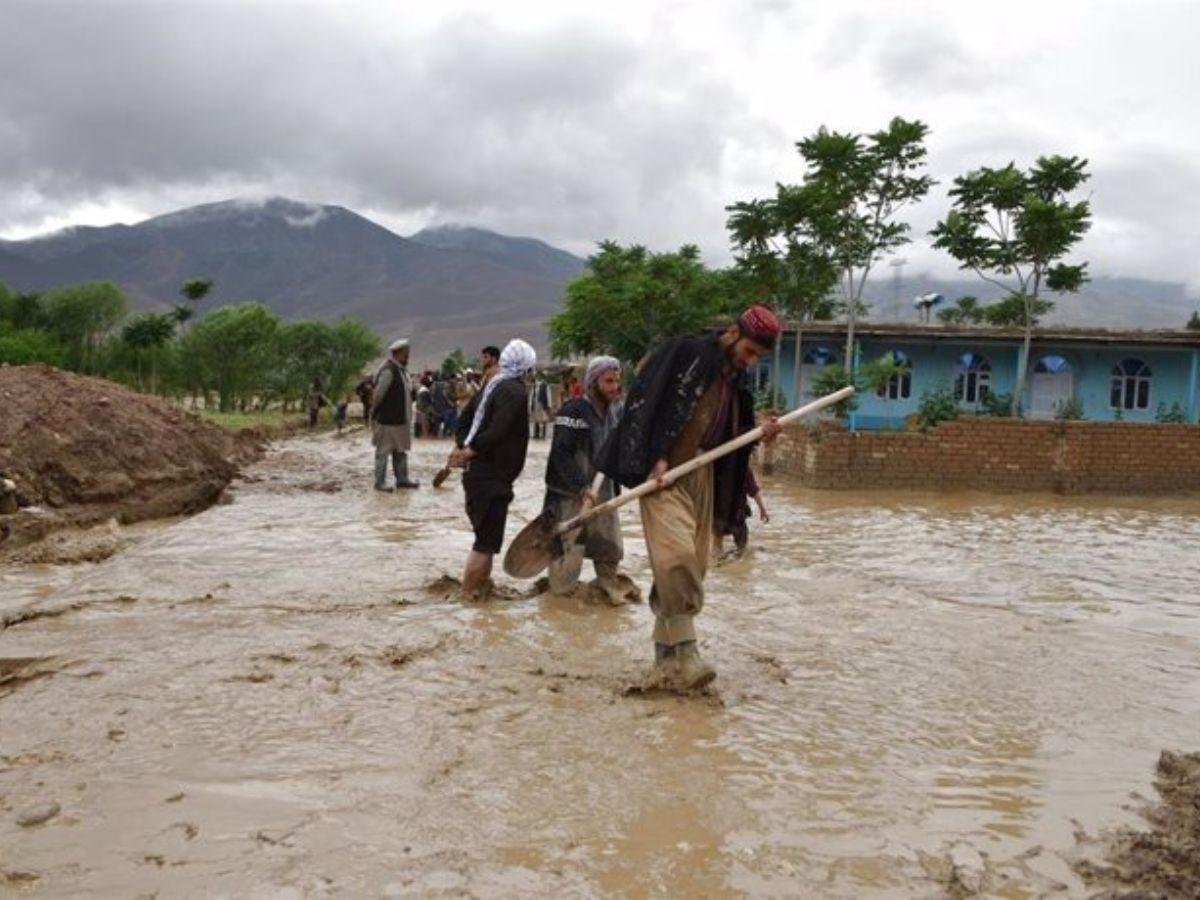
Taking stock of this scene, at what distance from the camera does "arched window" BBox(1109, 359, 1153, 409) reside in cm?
2492

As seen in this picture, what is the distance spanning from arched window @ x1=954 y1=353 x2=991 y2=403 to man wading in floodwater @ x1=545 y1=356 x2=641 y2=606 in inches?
812

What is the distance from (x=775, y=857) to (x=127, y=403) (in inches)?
423

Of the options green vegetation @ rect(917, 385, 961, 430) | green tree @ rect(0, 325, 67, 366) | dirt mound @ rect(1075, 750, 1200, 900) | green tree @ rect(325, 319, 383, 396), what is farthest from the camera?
green tree @ rect(325, 319, 383, 396)

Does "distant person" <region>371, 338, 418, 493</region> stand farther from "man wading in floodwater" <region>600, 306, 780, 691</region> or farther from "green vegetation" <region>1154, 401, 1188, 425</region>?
"green vegetation" <region>1154, 401, 1188, 425</region>

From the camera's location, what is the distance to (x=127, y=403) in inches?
472

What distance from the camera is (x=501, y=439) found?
6.27 meters

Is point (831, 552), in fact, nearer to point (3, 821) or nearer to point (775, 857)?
point (775, 857)

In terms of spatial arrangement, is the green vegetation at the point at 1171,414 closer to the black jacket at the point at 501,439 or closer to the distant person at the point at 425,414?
the distant person at the point at 425,414

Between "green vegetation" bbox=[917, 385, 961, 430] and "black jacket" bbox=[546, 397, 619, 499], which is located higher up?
"green vegetation" bbox=[917, 385, 961, 430]

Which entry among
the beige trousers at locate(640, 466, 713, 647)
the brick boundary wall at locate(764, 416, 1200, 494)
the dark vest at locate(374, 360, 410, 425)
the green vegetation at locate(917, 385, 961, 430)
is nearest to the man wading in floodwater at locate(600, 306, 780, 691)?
the beige trousers at locate(640, 466, 713, 647)

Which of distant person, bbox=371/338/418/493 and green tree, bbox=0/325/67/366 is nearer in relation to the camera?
distant person, bbox=371/338/418/493

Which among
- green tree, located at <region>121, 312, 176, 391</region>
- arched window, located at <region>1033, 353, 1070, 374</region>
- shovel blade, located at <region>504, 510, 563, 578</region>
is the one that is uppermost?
green tree, located at <region>121, 312, 176, 391</region>

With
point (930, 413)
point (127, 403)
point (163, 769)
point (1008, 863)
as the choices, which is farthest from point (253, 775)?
point (930, 413)

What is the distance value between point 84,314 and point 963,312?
34.4 m
